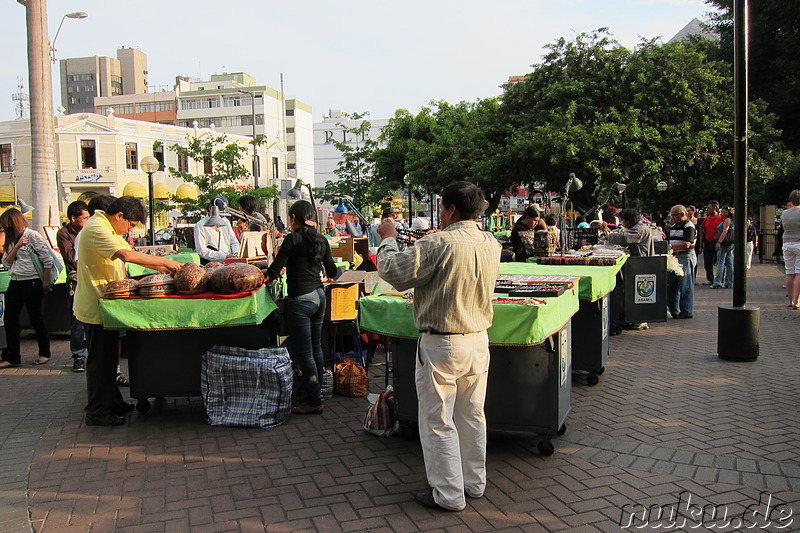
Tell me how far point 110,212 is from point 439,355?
3.52m

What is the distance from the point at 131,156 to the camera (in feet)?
162

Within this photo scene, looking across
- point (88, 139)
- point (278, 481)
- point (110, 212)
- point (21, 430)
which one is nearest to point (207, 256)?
point (110, 212)

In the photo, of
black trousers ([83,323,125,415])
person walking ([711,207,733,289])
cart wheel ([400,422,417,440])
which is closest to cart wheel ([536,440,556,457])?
cart wheel ([400,422,417,440])

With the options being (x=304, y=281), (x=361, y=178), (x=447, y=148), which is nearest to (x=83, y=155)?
(x=361, y=178)

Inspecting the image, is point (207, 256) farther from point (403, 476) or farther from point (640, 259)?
point (640, 259)

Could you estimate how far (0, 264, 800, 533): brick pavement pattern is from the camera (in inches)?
156

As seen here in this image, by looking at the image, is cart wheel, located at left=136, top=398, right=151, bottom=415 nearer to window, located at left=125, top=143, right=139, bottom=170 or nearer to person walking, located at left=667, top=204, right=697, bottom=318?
person walking, located at left=667, top=204, right=697, bottom=318

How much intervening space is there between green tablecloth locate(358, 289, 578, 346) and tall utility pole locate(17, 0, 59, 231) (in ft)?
37.3

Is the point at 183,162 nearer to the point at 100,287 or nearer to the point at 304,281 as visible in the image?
the point at 100,287

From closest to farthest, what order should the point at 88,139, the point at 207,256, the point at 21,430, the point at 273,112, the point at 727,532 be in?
the point at 727,532 < the point at 21,430 < the point at 207,256 < the point at 88,139 < the point at 273,112

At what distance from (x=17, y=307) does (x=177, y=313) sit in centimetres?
376

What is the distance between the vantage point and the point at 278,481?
177 inches

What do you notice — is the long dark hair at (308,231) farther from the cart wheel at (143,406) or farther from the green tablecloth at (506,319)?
the cart wheel at (143,406)

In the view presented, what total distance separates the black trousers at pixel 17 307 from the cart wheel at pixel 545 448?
6295 millimetres
